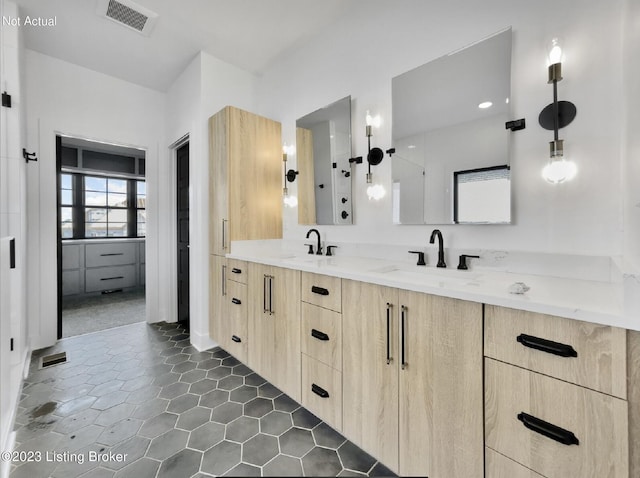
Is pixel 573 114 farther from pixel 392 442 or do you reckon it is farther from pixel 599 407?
pixel 392 442

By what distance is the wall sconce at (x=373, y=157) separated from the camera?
2.02 metres

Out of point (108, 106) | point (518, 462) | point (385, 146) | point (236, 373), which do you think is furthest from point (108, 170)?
point (518, 462)

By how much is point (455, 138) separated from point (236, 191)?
1871mm

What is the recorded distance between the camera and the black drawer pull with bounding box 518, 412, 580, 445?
80 cm

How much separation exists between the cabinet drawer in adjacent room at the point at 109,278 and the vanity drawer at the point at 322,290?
4998 millimetres

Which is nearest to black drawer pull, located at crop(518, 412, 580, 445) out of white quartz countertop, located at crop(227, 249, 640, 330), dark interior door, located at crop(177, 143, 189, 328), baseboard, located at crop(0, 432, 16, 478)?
white quartz countertop, located at crop(227, 249, 640, 330)

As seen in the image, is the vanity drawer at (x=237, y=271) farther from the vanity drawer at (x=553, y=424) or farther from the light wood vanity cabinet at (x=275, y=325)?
the vanity drawer at (x=553, y=424)

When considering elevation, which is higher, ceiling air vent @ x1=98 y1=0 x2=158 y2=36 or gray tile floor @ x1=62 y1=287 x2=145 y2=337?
ceiling air vent @ x1=98 y1=0 x2=158 y2=36

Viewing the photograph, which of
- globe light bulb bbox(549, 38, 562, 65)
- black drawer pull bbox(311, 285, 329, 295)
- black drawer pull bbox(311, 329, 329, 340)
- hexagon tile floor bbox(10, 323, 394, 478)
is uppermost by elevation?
globe light bulb bbox(549, 38, 562, 65)

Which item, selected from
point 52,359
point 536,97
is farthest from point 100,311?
point 536,97

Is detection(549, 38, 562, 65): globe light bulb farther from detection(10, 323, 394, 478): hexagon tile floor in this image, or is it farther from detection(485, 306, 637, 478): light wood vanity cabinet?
detection(10, 323, 394, 478): hexagon tile floor

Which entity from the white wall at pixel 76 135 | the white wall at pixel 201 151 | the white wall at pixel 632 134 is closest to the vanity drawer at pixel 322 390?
the white wall at pixel 632 134

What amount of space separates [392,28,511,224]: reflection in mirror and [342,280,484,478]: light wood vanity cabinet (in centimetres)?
74

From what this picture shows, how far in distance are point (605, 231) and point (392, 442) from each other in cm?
134
